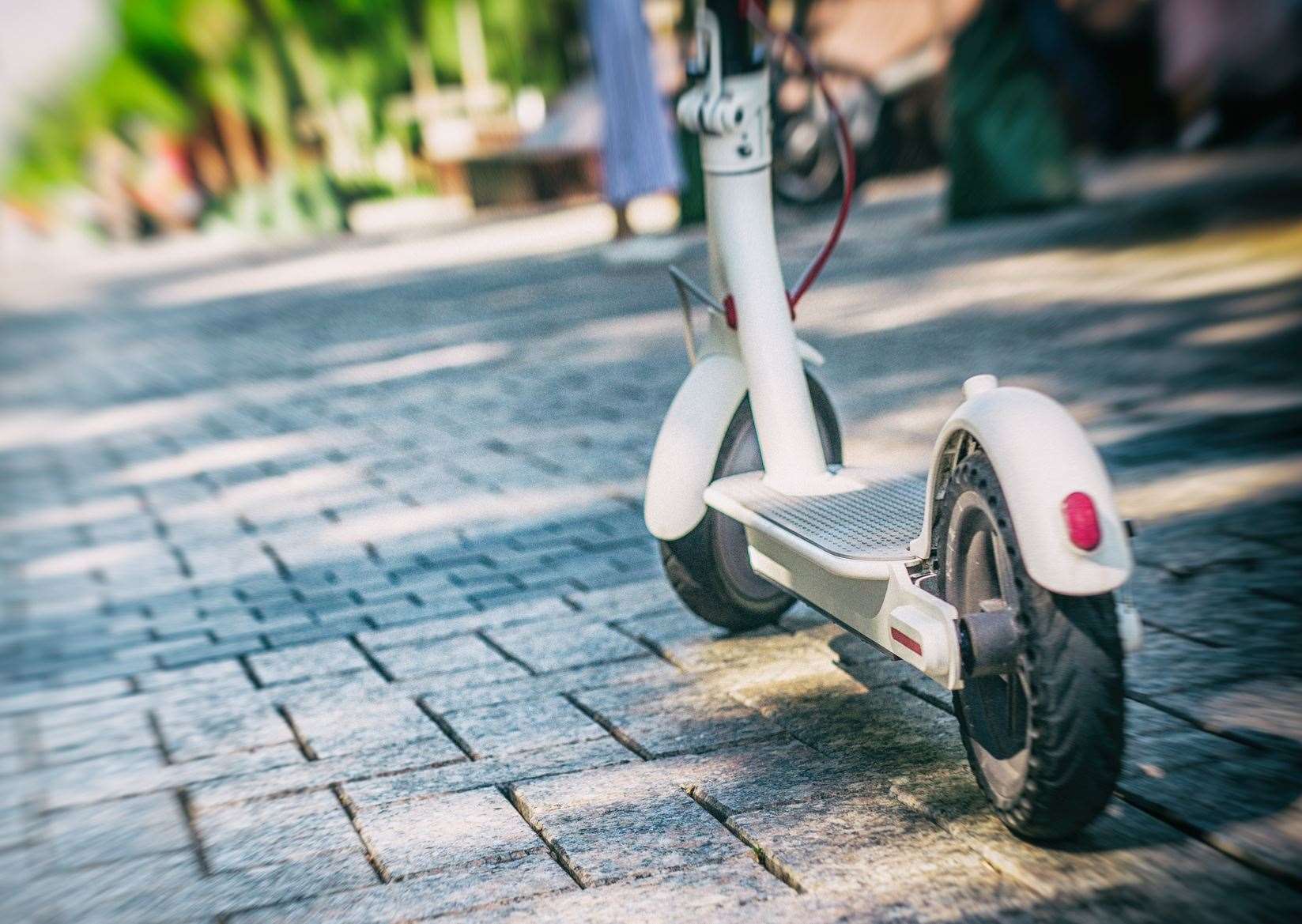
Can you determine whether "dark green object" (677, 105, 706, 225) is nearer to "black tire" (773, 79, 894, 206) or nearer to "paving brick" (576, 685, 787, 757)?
"black tire" (773, 79, 894, 206)

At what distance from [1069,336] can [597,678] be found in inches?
153

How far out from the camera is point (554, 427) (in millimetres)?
6215

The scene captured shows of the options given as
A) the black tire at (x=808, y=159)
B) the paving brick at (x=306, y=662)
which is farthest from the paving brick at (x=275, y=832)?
the black tire at (x=808, y=159)

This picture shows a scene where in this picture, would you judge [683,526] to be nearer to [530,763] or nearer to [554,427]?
[530,763]

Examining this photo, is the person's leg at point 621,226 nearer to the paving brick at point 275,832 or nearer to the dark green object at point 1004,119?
the dark green object at point 1004,119

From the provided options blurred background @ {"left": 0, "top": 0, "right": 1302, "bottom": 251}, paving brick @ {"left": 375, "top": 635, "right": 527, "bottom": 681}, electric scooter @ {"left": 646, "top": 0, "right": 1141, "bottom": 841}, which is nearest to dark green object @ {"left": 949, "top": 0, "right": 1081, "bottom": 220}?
blurred background @ {"left": 0, "top": 0, "right": 1302, "bottom": 251}

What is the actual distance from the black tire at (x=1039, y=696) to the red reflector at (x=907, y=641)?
94 millimetres

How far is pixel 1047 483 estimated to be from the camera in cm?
220

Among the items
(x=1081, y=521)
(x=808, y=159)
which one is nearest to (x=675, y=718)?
(x=1081, y=521)

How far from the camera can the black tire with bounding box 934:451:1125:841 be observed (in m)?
2.14

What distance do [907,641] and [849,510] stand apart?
592 millimetres

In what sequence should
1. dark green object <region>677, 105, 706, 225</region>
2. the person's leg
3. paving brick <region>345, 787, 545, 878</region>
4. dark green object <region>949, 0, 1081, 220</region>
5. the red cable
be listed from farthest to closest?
the person's leg, dark green object <region>677, 105, 706, 225</region>, dark green object <region>949, 0, 1081, 220</region>, the red cable, paving brick <region>345, 787, 545, 878</region>

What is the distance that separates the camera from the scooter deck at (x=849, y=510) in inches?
107

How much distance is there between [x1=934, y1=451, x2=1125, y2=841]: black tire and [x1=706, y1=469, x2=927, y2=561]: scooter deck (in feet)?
0.88
